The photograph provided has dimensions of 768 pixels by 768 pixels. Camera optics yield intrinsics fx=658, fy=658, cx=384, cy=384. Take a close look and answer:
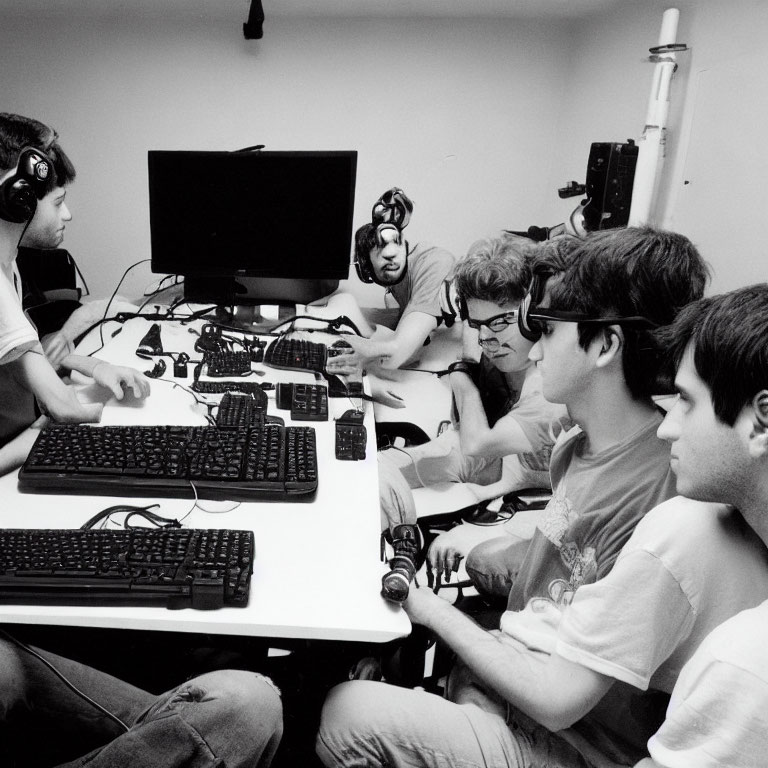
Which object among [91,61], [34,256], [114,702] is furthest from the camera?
[91,61]

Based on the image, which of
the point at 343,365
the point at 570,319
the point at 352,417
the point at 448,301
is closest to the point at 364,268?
the point at 448,301

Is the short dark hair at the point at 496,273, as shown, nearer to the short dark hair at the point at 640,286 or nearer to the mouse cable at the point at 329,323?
the short dark hair at the point at 640,286

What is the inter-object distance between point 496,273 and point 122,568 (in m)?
1.07

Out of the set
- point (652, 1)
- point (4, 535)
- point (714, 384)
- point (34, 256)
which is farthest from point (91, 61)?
point (714, 384)

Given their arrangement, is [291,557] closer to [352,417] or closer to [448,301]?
[352,417]

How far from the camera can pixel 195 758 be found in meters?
0.62

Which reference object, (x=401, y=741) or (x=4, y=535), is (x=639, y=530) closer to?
(x=401, y=741)

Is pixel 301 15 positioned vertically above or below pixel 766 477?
above

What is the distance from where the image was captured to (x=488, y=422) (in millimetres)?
1785

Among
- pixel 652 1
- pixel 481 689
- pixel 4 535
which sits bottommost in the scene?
pixel 481 689

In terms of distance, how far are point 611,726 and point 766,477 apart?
17.3 inches

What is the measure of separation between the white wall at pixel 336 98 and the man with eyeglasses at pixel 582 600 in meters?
1.95

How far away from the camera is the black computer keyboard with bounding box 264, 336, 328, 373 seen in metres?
1.91

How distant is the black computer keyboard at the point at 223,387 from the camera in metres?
1.69
